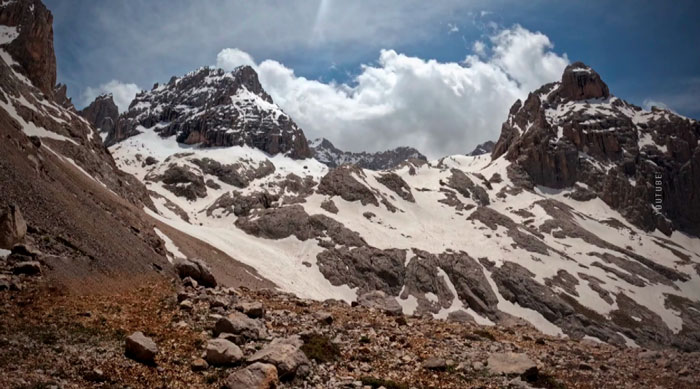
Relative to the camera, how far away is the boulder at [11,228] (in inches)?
715

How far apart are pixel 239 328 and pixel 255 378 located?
4037 millimetres

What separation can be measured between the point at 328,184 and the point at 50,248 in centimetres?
13195

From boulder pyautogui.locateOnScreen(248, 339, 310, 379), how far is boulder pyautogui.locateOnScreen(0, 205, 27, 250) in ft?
44.9

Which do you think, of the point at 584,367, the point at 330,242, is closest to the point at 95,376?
the point at 584,367

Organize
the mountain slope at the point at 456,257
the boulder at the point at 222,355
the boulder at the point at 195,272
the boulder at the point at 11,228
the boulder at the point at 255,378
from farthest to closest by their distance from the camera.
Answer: the mountain slope at the point at 456,257 < the boulder at the point at 195,272 < the boulder at the point at 11,228 < the boulder at the point at 222,355 < the boulder at the point at 255,378

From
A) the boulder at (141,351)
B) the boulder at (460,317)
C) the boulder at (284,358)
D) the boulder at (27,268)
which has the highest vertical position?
the boulder at (460,317)

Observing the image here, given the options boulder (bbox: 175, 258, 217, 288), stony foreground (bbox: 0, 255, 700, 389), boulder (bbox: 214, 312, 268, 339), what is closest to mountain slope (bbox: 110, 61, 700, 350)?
boulder (bbox: 175, 258, 217, 288)

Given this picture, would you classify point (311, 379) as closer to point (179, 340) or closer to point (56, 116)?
point (179, 340)

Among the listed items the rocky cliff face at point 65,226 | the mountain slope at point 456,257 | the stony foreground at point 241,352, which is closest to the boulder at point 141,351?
the stony foreground at point 241,352

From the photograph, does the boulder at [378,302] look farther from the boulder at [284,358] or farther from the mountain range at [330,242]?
the boulder at [284,358]

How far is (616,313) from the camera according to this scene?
106 metres

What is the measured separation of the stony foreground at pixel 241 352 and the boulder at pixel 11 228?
8.23 feet

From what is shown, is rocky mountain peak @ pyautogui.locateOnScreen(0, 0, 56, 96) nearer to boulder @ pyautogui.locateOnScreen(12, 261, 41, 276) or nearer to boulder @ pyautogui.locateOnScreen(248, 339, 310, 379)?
boulder @ pyautogui.locateOnScreen(12, 261, 41, 276)

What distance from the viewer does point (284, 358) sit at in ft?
40.2
